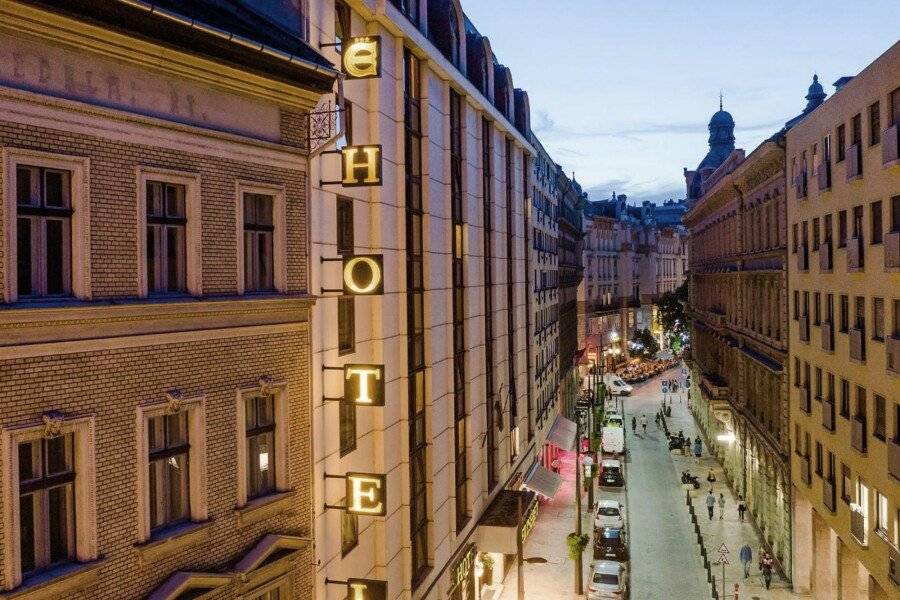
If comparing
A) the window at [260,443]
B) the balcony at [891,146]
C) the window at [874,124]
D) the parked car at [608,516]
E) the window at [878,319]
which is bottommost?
the parked car at [608,516]

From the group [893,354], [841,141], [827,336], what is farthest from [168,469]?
[841,141]

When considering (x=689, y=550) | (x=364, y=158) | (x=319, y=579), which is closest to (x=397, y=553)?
(x=319, y=579)

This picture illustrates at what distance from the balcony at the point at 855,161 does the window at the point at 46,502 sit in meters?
23.5

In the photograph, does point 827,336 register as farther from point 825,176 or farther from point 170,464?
point 170,464

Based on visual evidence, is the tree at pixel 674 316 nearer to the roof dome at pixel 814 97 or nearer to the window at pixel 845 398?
the roof dome at pixel 814 97

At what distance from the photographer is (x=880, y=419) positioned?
23672mm

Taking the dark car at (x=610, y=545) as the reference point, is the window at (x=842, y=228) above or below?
above

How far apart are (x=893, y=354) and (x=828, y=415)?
725 cm

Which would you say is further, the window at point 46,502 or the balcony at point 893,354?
the balcony at point 893,354

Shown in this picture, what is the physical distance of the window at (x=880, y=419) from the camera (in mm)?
23312

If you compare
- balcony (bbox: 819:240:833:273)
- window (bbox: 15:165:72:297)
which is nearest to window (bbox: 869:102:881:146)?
balcony (bbox: 819:240:833:273)

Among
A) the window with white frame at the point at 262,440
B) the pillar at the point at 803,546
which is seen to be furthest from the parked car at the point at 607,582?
the window with white frame at the point at 262,440

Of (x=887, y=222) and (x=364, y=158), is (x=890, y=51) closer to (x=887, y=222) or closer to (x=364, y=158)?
(x=887, y=222)

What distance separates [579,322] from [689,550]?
55.6 m
